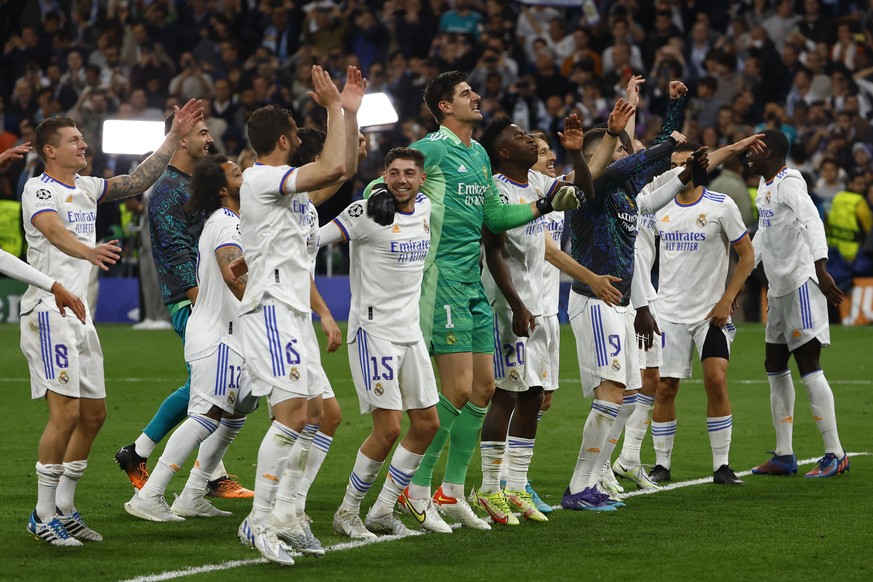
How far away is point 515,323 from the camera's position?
8.06m

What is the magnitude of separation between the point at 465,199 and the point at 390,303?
85 cm

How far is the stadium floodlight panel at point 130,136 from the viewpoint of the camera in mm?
21234

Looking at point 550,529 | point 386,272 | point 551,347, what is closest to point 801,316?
point 551,347

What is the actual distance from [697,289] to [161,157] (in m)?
4.05

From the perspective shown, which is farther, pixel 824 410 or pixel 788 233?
pixel 788 233

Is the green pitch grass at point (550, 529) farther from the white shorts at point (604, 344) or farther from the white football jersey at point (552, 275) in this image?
the white football jersey at point (552, 275)

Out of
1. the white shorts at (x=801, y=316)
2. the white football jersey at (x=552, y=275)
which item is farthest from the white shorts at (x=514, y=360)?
the white shorts at (x=801, y=316)

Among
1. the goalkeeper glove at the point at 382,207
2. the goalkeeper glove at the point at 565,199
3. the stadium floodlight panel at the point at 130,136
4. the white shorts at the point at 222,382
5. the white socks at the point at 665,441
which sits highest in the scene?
the stadium floodlight panel at the point at 130,136

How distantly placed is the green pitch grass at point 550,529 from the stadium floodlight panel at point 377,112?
415 cm

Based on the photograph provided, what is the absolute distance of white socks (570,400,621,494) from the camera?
8.51 m

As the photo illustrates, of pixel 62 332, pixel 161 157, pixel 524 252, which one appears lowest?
pixel 62 332

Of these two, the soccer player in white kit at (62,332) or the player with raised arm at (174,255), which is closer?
the soccer player in white kit at (62,332)

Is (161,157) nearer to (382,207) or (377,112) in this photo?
(382,207)

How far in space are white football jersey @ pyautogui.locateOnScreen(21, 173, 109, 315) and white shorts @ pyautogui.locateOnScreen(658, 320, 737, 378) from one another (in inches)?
174
